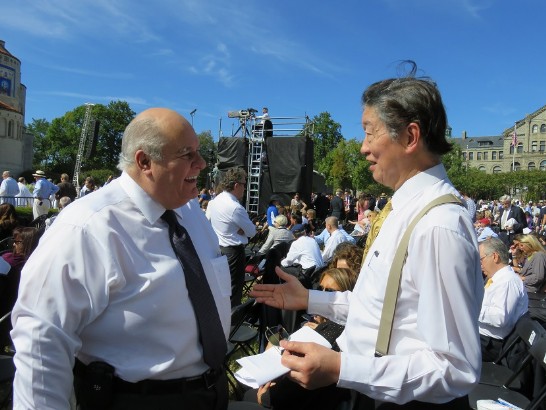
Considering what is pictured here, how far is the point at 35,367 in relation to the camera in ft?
4.33

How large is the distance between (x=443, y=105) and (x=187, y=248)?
1011mm

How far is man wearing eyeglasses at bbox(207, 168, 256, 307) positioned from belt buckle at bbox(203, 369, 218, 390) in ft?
14.0

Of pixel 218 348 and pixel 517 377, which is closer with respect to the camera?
pixel 218 348

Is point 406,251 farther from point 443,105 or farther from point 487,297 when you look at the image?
point 487,297

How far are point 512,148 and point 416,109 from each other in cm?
10749

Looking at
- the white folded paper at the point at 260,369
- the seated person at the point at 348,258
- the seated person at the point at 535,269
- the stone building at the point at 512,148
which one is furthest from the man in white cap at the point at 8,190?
the stone building at the point at 512,148

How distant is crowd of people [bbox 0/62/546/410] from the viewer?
1278 mm

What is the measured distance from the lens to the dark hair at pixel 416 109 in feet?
4.72

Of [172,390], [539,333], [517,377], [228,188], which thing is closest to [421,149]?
[172,390]

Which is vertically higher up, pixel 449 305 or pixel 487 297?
pixel 449 305

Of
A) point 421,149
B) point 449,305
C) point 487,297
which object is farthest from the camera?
point 487,297

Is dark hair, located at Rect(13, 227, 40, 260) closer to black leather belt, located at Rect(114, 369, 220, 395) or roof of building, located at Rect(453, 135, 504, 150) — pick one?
black leather belt, located at Rect(114, 369, 220, 395)

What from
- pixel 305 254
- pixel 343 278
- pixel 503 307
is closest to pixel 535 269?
pixel 503 307

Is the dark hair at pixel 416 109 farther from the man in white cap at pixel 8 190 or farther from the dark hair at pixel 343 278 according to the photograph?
the man in white cap at pixel 8 190
